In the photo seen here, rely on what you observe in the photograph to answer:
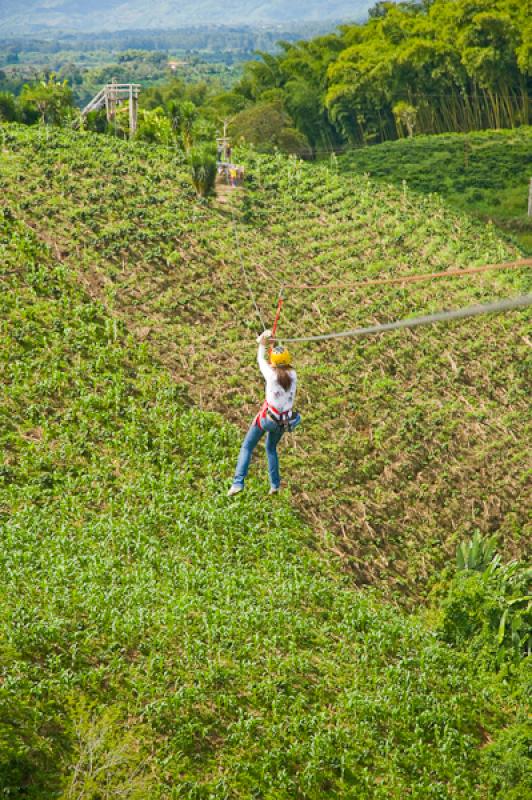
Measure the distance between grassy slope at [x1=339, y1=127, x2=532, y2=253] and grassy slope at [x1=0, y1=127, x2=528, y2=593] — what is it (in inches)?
570

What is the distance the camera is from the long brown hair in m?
10.0

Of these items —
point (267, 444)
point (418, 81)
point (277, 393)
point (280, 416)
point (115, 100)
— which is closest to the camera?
point (277, 393)

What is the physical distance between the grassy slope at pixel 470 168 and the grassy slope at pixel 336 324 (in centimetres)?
1449

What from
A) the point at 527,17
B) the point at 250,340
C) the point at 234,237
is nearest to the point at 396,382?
the point at 250,340

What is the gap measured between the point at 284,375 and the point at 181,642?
3.37m

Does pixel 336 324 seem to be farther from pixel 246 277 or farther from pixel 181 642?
pixel 181 642

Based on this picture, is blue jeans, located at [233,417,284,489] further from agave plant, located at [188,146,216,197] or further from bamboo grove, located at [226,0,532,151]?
bamboo grove, located at [226,0,532,151]

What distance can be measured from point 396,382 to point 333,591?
6400 millimetres

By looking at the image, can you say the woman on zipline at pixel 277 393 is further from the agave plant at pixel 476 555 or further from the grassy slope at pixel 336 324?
the agave plant at pixel 476 555

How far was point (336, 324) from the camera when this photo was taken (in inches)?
735

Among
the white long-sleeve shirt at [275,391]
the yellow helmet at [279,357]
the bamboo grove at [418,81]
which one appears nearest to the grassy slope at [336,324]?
the white long-sleeve shirt at [275,391]

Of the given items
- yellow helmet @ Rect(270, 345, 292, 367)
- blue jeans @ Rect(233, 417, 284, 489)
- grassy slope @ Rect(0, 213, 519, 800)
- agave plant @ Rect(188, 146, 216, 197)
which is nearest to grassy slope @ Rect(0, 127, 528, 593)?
agave plant @ Rect(188, 146, 216, 197)

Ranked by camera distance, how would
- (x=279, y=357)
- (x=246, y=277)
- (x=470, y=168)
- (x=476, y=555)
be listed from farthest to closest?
(x=470, y=168) < (x=246, y=277) < (x=476, y=555) < (x=279, y=357)

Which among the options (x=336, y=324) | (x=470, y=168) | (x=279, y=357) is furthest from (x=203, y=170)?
(x=470, y=168)
